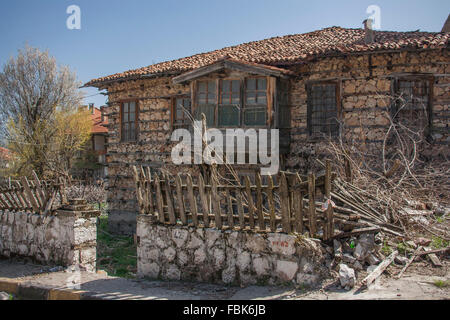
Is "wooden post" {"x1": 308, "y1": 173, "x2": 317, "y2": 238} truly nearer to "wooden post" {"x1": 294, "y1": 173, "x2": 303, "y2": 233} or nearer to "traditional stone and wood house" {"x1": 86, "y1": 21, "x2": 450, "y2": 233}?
"wooden post" {"x1": 294, "y1": 173, "x2": 303, "y2": 233}

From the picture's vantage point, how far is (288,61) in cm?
1136

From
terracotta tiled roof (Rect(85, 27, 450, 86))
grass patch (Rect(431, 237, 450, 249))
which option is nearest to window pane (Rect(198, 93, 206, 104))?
terracotta tiled roof (Rect(85, 27, 450, 86))

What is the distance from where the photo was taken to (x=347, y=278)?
452cm

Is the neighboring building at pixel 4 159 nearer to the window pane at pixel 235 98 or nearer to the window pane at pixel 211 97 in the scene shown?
the window pane at pixel 211 97

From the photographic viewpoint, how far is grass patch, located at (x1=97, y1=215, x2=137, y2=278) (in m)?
9.77

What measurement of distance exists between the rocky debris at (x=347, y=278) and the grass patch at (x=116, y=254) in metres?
5.44

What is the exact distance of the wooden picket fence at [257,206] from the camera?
505 centimetres

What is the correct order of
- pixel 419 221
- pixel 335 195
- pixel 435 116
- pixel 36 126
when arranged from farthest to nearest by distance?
1. pixel 36 126
2. pixel 435 116
3. pixel 419 221
4. pixel 335 195

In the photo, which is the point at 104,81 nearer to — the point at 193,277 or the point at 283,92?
the point at 283,92

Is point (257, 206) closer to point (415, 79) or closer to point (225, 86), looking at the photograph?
point (225, 86)

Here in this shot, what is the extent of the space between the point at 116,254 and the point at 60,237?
5.05m

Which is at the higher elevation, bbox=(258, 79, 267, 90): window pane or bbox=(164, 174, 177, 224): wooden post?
bbox=(258, 79, 267, 90): window pane
